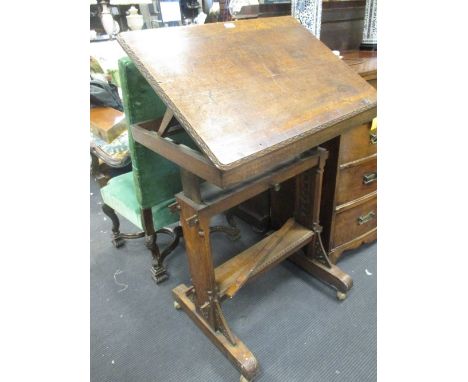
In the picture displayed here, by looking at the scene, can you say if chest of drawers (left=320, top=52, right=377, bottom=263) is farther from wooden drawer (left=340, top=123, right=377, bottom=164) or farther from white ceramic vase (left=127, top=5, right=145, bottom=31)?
white ceramic vase (left=127, top=5, right=145, bottom=31)

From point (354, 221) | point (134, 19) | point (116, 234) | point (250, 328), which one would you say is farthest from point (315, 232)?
point (134, 19)

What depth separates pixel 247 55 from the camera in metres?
1.14

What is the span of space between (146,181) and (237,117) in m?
0.61

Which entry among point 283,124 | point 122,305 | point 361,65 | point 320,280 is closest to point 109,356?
point 122,305

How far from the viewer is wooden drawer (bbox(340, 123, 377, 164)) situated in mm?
1427

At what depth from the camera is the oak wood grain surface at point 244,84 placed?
2.90 feet

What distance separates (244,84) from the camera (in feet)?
3.40

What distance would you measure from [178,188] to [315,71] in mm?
755

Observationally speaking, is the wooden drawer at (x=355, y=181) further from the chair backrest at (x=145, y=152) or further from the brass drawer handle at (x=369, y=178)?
the chair backrest at (x=145, y=152)

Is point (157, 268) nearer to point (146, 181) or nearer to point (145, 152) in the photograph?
point (146, 181)

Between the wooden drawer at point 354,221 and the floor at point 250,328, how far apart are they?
6.5 inches

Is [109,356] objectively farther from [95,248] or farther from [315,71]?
[315,71]

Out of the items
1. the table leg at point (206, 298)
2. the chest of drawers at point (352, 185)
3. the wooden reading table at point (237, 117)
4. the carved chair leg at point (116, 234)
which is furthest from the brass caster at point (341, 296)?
the carved chair leg at point (116, 234)

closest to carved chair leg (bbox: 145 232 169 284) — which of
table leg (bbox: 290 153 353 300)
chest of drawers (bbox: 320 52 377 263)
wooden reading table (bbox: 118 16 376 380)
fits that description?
wooden reading table (bbox: 118 16 376 380)
